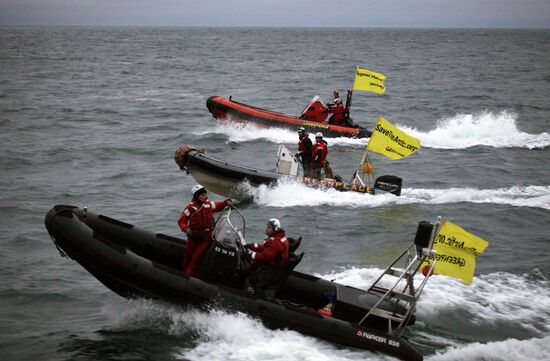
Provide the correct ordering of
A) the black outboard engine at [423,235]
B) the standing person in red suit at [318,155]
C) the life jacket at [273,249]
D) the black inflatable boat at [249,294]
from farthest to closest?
the standing person in red suit at [318,155] < the life jacket at [273,249] < the black inflatable boat at [249,294] < the black outboard engine at [423,235]

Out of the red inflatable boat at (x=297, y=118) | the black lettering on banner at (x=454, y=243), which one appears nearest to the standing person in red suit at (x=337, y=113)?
the red inflatable boat at (x=297, y=118)

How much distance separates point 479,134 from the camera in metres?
25.0

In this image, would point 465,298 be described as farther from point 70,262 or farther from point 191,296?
point 70,262

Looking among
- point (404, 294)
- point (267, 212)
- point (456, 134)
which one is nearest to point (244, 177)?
point (267, 212)

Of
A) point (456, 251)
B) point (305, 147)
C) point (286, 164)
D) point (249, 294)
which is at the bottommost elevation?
point (249, 294)

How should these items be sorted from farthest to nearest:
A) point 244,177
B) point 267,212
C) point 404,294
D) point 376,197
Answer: point 376,197 → point 244,177 → point 267,212 → point 404,294

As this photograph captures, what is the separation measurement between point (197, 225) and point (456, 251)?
3.34m

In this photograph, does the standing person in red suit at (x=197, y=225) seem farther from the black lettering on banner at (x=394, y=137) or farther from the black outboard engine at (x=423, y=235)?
the black lettering on banner at (x=394, y=137)

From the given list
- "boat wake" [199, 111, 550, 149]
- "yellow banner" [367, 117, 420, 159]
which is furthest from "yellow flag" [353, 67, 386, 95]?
"yellow banner" [367, 117, 420, 159]

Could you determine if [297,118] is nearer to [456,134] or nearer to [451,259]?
[456,134]

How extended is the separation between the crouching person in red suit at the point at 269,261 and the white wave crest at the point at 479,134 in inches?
638

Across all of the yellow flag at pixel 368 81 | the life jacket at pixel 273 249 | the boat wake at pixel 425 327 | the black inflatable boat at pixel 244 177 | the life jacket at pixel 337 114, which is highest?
the yellow flag at pixel 368 81

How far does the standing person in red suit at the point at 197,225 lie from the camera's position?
8.09 m

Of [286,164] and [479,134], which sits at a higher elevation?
[479,134]
